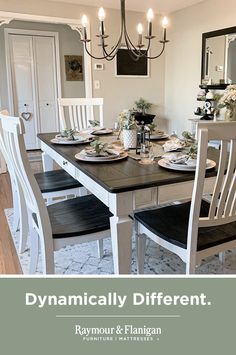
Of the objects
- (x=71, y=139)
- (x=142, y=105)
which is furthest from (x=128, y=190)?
(x=142, y=105)

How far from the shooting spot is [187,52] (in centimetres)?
476

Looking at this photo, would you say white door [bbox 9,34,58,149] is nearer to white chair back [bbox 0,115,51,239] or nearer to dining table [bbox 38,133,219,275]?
white chair back [bbox 0,115,51,239]

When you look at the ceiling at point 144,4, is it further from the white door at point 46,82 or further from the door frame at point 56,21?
the white door at point 46,82

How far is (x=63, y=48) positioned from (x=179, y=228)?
516 centimetres

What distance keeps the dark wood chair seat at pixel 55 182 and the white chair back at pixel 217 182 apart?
3.81 feet

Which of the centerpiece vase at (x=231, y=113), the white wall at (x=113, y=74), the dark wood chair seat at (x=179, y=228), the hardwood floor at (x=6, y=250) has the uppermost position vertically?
the white wall at (x=113, y=74)

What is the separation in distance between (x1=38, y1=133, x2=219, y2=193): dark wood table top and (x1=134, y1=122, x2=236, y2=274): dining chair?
176mm

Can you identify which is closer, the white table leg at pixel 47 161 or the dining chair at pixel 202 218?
the dining chair at pixel 202 218

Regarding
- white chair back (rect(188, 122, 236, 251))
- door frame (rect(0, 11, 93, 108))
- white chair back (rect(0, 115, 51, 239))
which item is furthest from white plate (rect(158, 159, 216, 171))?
door frame (rect(0, 11, 93, 108))

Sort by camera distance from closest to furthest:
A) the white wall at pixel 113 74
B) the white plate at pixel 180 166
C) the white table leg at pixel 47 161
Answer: the white plate at pixel 180 166
the white table leg at pixel 47 161
the white wall at pixel 113 74

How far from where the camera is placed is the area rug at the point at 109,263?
214 centimetres

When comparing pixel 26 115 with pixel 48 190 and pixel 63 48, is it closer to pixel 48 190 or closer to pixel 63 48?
pixel 63 48

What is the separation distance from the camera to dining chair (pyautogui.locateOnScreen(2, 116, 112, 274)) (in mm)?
1541
